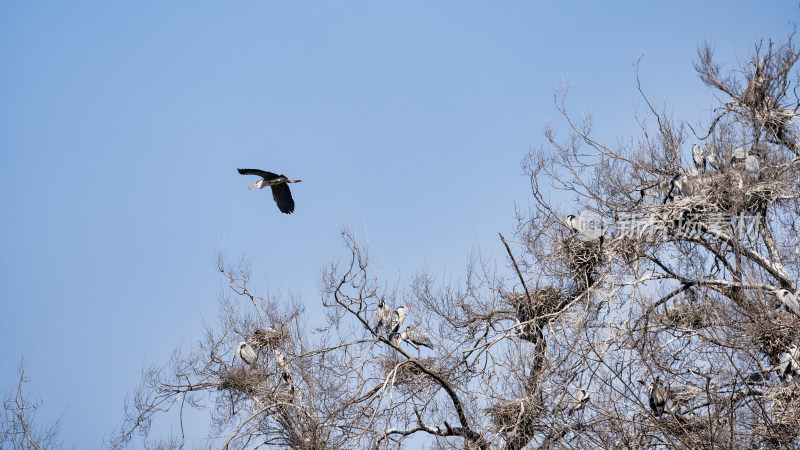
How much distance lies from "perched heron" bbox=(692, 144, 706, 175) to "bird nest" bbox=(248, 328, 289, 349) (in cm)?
611

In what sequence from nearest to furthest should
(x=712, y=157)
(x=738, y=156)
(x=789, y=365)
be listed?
(x=789, y=365), (x=738, y=156), (x=712, y=157)

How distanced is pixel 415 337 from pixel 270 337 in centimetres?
191

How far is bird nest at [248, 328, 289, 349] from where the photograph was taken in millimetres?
10492

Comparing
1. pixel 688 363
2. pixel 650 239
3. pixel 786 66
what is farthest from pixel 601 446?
pixel 786 66

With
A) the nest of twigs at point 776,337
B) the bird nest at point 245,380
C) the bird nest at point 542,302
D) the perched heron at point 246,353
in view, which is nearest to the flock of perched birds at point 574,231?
the perched heron at point 246,353

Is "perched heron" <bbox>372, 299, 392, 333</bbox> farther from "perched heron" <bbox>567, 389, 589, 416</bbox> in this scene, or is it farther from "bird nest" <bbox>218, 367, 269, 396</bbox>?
"perched heron" <bbox>567, 389, 589, 416</bbox>

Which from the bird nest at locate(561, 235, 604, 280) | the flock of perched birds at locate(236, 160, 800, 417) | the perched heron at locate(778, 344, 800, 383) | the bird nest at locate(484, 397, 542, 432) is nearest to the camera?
the perched heron at locate(778, 344, 800, 383)

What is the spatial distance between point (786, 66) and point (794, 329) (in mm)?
4832

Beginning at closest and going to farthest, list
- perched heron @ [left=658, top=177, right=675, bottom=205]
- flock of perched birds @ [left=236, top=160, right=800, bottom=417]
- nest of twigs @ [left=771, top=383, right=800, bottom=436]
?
nest of twigs @ [left=771, top=383, right=800, bottom=436] < flock of perched birds @ [left=236, top=160, right=800, bottom=417] < perched heron @ [left=658, top=177, right=675, bottom=205]

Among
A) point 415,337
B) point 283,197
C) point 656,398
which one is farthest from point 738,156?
point 283,197

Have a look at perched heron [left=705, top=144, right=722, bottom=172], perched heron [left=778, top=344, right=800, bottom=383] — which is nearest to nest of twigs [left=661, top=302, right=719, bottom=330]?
perched heron [left=778, top=344, right=800, bottom=383]

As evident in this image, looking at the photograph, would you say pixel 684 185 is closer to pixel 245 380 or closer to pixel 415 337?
pixel 415 337

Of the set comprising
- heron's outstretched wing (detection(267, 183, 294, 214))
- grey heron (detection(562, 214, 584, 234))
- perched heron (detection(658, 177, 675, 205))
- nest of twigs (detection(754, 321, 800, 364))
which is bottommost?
nest of twigs (detection(754, 321, 800, 364))

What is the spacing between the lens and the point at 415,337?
10.4 metres
